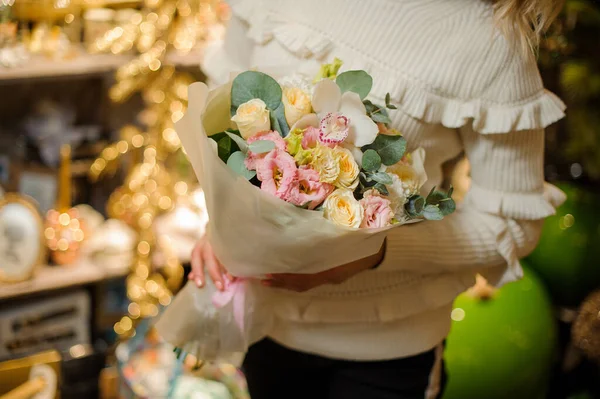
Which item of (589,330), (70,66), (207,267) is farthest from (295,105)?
(589,330)

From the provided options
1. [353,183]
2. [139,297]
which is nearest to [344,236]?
[353,183]

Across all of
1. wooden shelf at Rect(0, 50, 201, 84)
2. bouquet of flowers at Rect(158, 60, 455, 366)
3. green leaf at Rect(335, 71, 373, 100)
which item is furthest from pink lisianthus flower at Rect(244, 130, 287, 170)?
wooden shelf at Rect(0, 50, 201, 84)

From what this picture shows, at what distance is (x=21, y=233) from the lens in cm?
181

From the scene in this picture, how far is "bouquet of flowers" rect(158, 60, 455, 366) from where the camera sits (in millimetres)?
765

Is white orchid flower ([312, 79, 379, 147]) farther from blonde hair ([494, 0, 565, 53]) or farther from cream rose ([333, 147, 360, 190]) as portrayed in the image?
blonde hair ([494, 0, 565, 53])

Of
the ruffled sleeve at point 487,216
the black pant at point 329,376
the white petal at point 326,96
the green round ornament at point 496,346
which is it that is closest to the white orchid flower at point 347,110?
the white petal at point 326,96

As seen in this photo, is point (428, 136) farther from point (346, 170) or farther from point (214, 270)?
point (214, 270)

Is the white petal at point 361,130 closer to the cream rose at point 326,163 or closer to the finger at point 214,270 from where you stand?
the cream rose at point 326,163

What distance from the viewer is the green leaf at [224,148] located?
813 mm

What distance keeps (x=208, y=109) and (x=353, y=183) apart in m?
0.20

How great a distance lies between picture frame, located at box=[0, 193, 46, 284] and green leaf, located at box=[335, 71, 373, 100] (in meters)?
1.27

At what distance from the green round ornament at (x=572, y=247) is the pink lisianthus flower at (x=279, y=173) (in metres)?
1.67

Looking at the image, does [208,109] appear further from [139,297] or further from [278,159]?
[139,297]

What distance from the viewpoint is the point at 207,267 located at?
1055mm
